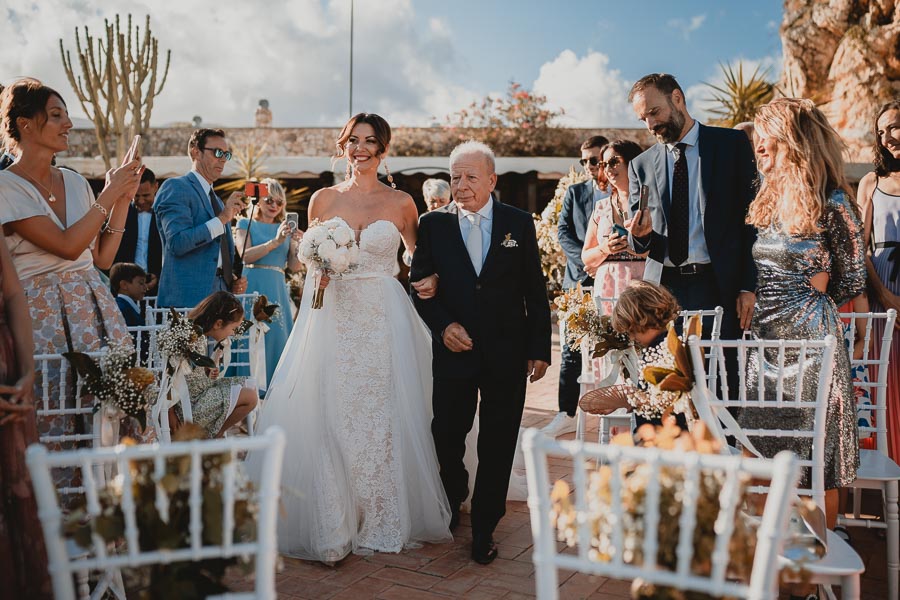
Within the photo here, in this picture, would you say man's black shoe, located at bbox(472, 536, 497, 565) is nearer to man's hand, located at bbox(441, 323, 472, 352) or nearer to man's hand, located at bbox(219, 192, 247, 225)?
man's hand, located at bbox(441, 323, 472, 352)

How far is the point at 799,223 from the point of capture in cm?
324

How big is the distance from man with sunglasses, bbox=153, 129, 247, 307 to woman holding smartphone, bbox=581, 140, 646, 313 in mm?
2454

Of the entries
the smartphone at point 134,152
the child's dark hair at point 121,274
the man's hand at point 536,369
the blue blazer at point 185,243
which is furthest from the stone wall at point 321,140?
the smartphone at point 134,152

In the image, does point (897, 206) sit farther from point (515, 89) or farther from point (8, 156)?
point (515, 89)

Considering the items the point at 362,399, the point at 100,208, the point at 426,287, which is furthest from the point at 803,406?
the point at 100,208

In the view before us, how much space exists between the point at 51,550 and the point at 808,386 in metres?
2.85

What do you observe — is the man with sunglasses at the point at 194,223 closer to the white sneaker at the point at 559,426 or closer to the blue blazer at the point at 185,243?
the blue blazer at the point at 185,243

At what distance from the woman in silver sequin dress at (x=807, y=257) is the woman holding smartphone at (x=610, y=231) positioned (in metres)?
1.38

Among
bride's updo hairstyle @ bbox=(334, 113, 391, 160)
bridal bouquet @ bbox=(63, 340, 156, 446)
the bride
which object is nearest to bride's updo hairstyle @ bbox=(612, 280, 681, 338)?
the bride

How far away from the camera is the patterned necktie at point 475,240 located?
3846 mm

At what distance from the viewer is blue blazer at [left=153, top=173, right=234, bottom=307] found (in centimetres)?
491

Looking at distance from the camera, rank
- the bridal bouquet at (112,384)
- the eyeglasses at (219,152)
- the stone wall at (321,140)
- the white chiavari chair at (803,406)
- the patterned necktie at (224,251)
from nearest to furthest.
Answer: the white chiavari chair at (803,406), the bridal bouquet at (112,384), the eyeglasses at (219,152), the patterned necktie at (224,251), the stone wall at (321,140)

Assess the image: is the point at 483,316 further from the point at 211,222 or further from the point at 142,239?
the point at 142,239

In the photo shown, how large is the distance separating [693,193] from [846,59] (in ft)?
55.3
